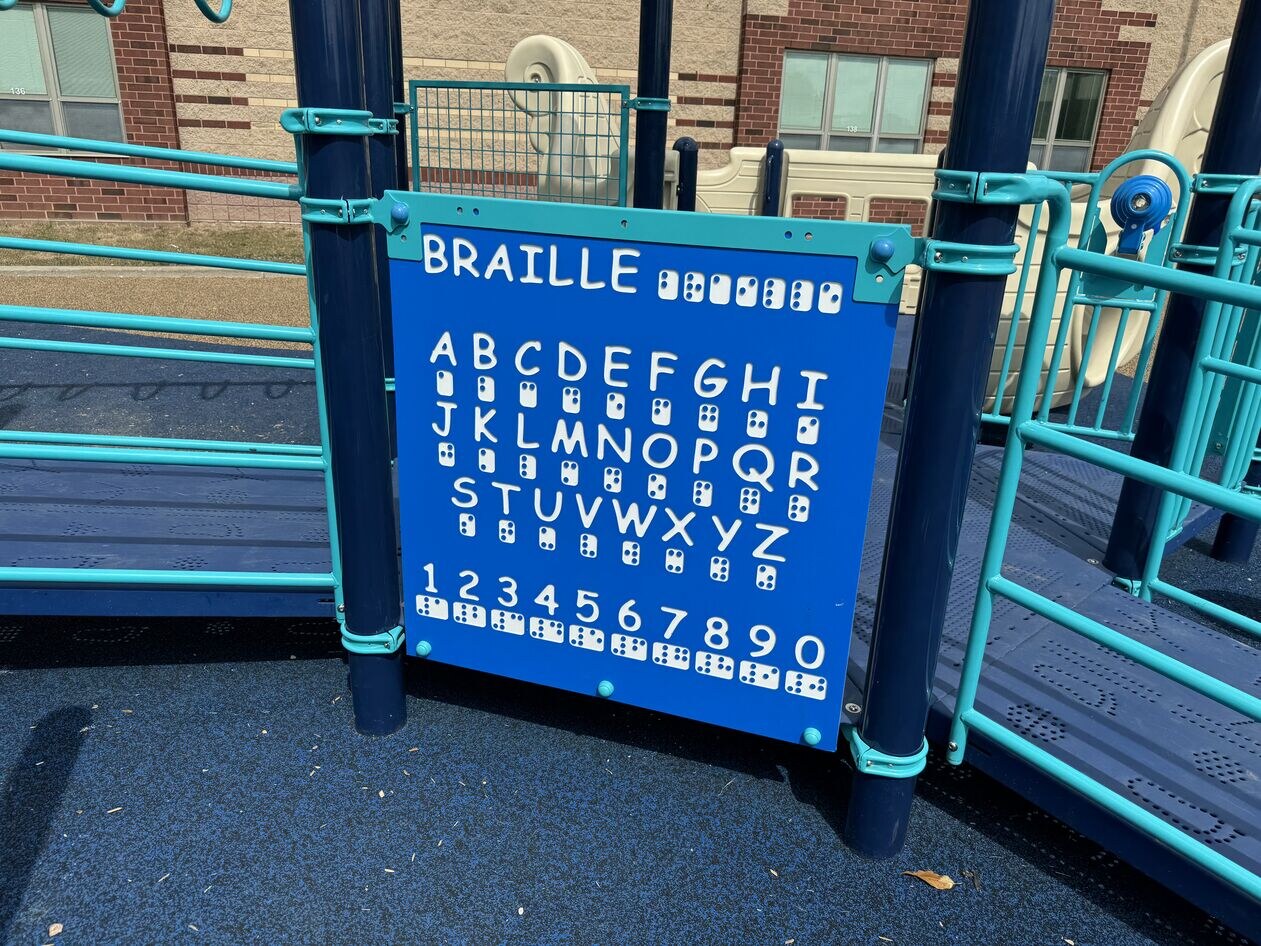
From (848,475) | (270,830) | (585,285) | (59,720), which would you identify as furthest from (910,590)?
(59,720)

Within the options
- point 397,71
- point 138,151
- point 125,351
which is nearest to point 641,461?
point 125,351

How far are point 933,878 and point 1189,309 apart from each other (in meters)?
2.04

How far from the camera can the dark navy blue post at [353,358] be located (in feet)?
6.38

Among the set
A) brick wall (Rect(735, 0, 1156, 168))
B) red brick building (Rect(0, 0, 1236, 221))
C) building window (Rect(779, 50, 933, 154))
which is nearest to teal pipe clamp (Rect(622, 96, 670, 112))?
red brick building (Rect(0, 0, 1236, 221))

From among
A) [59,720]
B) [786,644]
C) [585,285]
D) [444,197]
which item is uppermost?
[444,197]

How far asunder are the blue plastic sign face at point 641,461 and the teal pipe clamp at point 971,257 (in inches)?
6.1

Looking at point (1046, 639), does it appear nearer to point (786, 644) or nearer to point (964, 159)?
point (786, 644)

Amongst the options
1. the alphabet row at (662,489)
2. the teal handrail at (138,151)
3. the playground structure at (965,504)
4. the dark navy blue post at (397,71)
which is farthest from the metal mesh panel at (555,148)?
the alphabet row at (662,489)

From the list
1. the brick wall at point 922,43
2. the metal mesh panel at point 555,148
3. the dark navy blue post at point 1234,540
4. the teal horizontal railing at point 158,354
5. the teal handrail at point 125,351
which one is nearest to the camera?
the teal horizontal railing at point 158,354

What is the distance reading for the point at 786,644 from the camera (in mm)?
2127

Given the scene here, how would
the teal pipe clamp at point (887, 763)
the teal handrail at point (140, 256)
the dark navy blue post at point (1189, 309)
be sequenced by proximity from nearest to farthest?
the teal pipe clamp at point (887, 763), the dark navy blue post at point (1189, 309), the teal handrail at point (140, 256)

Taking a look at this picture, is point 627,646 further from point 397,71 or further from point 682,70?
point 682,70

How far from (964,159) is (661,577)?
1113mm

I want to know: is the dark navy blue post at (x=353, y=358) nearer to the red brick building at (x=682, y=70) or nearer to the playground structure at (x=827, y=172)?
the playground structure at (x=827, y=172)
